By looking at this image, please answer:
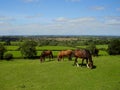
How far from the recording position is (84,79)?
1755 cm

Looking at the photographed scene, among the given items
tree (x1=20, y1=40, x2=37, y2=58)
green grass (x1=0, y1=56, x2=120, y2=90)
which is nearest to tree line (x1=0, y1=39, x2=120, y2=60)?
tree (x1=20, y1=40, x2=37, y2=58)

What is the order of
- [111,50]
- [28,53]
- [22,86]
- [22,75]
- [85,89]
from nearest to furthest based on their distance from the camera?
[85,89]
[22,86]
[22,75]
[111,50]
[28,53]


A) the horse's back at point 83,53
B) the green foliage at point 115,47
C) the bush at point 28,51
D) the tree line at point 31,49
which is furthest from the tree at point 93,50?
the horse's back at point 83,53

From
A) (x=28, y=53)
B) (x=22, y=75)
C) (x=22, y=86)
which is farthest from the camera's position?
(x=28, y=53)

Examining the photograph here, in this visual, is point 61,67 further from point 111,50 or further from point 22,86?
point 111,50

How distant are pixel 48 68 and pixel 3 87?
22.8ft

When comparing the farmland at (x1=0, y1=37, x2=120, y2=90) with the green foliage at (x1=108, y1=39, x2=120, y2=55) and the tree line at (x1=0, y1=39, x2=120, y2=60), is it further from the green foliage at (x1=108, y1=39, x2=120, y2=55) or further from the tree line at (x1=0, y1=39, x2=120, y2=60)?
the tree line at (x1=0, y1=39, x2=120, y2=60)

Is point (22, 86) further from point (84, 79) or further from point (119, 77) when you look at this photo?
point (119, 77)

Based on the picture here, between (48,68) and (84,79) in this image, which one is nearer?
(84,79)

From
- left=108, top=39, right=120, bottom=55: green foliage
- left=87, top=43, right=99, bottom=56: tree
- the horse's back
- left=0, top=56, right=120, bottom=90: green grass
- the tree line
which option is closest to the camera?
left=0, top=56, right=120, bottom=90: green grass

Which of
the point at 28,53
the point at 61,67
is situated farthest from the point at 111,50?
the point at 61,67

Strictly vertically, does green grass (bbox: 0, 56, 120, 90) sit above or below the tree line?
above

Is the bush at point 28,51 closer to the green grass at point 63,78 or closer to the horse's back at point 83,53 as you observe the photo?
the green grass at point 63,78

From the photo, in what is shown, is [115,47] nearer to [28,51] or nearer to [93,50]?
[93,50]
